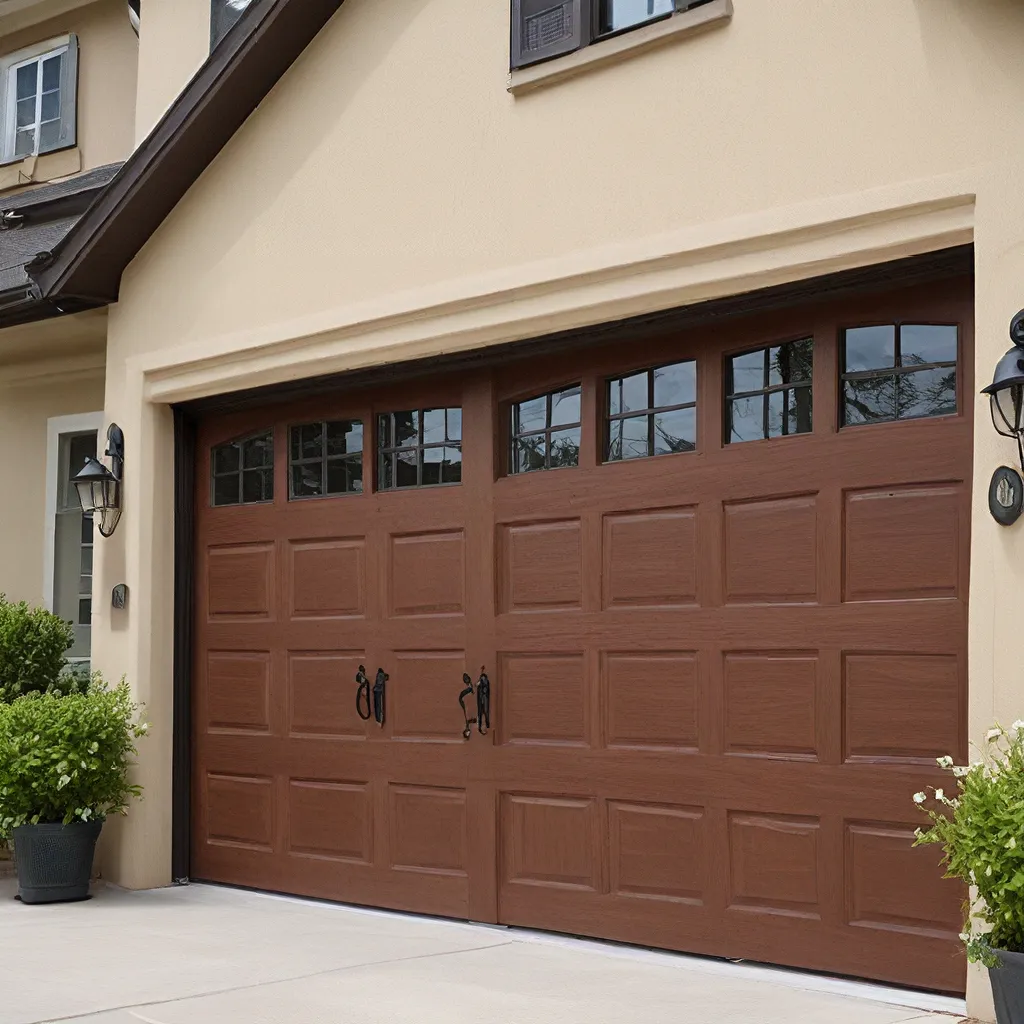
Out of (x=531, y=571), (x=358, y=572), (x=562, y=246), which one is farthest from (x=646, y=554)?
(x=358, y=572)

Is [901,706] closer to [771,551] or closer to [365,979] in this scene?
[771,551]

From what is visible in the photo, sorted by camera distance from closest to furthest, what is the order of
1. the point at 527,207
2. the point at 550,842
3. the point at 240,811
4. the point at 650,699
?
the point at 650,699 < the point at 527,207 < the point at 550,842 < the point at 240,811

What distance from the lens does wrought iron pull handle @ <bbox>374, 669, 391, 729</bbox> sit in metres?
7.54

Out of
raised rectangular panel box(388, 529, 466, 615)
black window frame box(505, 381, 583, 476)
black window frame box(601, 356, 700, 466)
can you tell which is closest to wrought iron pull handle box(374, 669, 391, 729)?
raised rectangular panel box(388, 529, 466, 615)

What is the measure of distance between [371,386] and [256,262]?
3.06 feet

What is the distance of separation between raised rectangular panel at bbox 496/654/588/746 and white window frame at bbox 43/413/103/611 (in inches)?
186

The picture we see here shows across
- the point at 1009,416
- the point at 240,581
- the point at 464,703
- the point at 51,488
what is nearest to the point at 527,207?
the point at 464,703

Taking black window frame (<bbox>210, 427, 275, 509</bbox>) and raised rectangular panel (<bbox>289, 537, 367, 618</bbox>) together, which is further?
black window frame (<bbox>210, 427, 275, 509</bbox>)

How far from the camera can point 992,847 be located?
4.40 meters

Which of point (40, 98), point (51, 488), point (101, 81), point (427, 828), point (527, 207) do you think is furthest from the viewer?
point (40, 98)

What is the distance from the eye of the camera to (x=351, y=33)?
7516mm

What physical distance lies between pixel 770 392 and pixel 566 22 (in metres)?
1.90

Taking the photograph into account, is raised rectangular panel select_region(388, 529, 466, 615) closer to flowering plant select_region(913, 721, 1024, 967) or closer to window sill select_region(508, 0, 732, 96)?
window sill select_region(508, 0, 732, 96)

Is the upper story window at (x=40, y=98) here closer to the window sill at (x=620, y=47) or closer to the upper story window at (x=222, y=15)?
the upper story window at (x=222, y=15)
